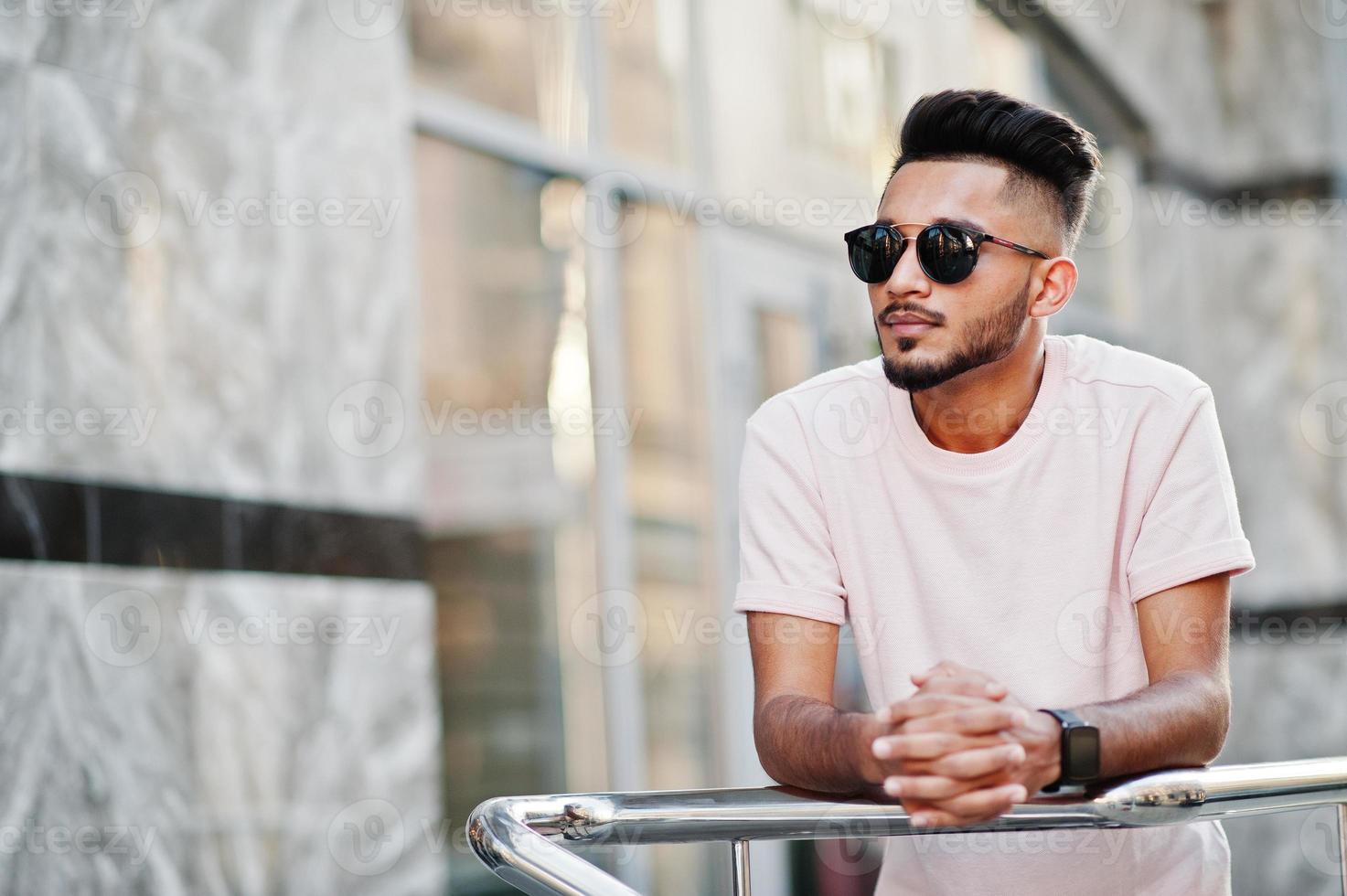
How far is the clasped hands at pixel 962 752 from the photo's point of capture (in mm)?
1753

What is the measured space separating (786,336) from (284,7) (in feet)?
10.1

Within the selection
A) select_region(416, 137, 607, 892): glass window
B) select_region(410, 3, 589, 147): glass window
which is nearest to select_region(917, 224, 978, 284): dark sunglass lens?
select_region(416, 137, 607, 892): glass window

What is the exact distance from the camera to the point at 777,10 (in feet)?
22.1

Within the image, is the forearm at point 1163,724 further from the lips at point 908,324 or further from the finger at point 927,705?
the lips at point 908,324

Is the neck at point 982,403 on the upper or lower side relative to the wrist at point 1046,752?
upper

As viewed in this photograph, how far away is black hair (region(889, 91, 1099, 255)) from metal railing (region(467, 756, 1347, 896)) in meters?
1.12

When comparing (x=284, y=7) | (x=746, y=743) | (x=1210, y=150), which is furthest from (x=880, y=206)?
(x=1210, y=150)

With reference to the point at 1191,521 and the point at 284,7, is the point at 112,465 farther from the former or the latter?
the point at 1191,521

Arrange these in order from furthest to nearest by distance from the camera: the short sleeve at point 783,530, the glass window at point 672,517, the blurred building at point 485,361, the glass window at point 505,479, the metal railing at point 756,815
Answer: the glass window at point 672,517
the glass window at point 505,479
the blurred building at point 485,361
the short sleeve at point 783,530
the metal railing at point 756,815

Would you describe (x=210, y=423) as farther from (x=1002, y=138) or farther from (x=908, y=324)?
(x=1002, y=138)

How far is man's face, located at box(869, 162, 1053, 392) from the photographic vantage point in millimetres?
2439

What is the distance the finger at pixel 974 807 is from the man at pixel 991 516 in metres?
0.17

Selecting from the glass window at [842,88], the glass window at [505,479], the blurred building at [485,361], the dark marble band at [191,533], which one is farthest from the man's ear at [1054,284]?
the glass window at [842,88]

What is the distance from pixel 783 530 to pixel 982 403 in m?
0.39
